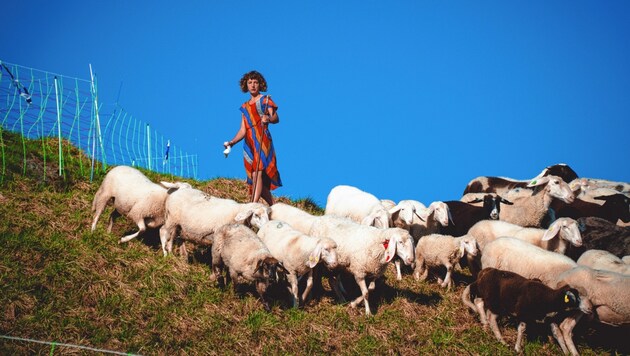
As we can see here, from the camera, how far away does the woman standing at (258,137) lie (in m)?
11.7

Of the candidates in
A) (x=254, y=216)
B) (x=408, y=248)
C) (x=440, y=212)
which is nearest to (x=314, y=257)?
(x=408, y=248)

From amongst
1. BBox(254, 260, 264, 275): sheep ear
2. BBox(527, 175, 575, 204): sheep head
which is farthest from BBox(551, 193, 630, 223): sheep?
BBox(254, 260, 264, 275): sheep ear

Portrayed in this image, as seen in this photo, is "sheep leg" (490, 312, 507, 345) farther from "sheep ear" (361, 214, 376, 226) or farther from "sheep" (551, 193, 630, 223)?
"sheep" (551, 193, 630, 223)

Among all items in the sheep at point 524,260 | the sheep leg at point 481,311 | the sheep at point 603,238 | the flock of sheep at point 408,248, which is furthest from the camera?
the sheep at point 603,238

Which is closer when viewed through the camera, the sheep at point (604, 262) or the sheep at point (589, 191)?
the sheep at point (604, 262)

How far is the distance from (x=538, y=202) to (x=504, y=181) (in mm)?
5180

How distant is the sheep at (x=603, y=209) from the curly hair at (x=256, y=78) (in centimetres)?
A: 771

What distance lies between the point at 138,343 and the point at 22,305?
1641mm

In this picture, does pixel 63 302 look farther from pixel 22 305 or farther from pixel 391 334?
pixel 391 334

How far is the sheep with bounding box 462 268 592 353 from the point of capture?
833 cm

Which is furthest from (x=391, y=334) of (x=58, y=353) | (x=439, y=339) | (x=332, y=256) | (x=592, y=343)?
(x=58, y=353)

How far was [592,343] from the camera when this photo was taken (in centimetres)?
875

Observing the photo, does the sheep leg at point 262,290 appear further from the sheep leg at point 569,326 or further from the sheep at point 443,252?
the sheep leg at point 569,326

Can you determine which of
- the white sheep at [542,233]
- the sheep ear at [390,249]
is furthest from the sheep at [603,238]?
the sheep ear at [390,249]
